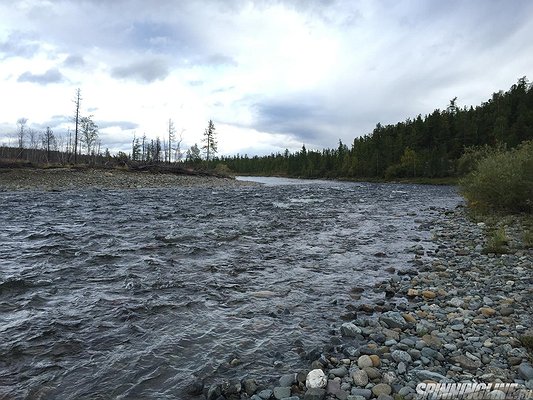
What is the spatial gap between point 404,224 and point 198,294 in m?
14.3

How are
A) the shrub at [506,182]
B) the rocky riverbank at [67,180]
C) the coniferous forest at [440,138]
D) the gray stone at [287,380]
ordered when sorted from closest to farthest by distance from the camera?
the gray stone at [287,380], the shrub at [506,182], the rocky riverbank at [67,180], the coniferous forest at [440,138]

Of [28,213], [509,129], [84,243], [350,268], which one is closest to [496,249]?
[350,268]

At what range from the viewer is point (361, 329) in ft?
19.8

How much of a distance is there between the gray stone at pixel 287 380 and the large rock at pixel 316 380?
20 cm

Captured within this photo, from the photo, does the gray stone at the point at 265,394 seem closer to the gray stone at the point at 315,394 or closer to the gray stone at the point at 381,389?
the gray stone at the point at 315,394

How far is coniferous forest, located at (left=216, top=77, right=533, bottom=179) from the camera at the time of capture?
8638cm

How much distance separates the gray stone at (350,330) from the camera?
5.89 metres

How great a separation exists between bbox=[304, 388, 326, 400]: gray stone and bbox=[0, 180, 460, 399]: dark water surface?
74cm

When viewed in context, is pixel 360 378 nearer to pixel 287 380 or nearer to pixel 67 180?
pixel 287 380

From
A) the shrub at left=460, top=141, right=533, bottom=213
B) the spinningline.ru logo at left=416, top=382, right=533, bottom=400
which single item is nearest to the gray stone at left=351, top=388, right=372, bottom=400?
the spinningline.ru logo at left=416, top=382, right=533, bottom=400

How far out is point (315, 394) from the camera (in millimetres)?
4164

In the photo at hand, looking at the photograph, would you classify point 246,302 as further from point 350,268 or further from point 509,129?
point 509,129

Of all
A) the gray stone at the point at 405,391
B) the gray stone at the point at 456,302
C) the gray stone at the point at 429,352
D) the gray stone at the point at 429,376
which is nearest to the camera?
the gray stone at the point at 405,391

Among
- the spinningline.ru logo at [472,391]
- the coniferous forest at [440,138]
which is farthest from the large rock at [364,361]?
the coniferous forest at [440,138]
